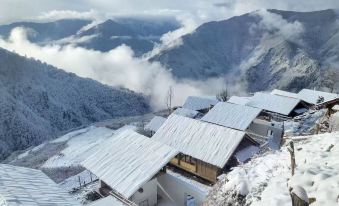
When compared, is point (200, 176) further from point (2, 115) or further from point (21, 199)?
point (2, 115)

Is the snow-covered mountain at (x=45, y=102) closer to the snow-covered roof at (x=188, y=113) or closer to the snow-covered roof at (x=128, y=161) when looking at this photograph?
the snow-covered roof at (x=188, y=113)

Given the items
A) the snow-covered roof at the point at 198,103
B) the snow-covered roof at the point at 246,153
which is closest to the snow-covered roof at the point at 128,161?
the snow-covered roof at the point at 246,153

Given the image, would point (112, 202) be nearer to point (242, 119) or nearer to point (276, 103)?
point (242, 119)

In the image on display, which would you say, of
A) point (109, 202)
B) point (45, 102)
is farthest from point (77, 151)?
point (45, 102)

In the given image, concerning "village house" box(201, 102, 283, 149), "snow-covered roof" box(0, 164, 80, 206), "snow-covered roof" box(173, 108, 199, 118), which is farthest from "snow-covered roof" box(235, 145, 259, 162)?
"snow-covered roof" box(173, 108, 199, 118)

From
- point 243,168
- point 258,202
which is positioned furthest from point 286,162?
point 258,202

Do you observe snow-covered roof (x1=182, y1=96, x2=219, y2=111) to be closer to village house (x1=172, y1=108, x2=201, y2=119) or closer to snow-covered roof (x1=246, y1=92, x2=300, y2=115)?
village house (x1=172, y1=108, x2=201, y2=119)
